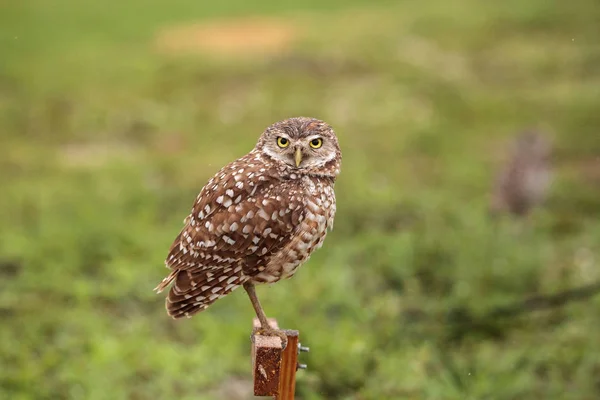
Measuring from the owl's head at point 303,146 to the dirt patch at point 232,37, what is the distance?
13.2 meters

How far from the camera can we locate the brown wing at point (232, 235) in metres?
2.91

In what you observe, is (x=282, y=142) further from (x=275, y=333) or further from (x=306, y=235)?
(x=275, y=333)

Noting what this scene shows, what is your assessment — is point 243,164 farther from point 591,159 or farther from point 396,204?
point 591,159

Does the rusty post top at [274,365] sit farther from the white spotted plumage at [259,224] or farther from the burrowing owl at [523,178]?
the burrowing owl at [523,178]

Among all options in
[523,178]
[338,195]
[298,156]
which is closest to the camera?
[298,156]

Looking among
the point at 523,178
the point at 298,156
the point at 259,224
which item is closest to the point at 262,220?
the point at 259,224

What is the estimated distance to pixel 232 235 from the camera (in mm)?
2932

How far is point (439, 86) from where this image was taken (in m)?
A: 14.1

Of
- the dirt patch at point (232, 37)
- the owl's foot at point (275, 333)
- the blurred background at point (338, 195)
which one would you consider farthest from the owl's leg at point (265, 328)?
the dirt patch at point (232, 37)

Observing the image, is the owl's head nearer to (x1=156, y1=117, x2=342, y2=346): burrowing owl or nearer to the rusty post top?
(x1=156, y1=117, x2=342, y2=346): burrowing owl

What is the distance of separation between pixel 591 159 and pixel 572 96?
269 cm

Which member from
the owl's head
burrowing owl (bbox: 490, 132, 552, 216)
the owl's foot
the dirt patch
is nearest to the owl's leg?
the owl's foot

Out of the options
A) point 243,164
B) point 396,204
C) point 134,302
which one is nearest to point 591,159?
point 396,204

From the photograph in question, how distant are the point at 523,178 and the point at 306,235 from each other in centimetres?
591
